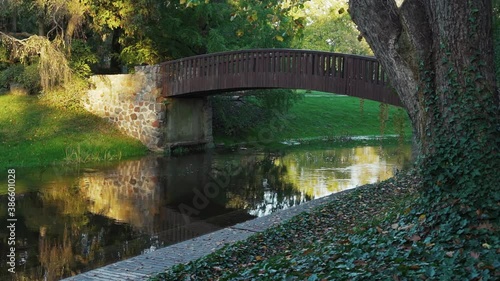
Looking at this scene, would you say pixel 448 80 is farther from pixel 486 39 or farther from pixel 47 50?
pixel 47 50

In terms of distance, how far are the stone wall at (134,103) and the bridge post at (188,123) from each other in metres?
0.36

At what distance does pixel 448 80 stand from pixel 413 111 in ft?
2.51

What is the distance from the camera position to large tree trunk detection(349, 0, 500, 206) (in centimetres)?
646

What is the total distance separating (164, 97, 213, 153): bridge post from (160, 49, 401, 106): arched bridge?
80cm

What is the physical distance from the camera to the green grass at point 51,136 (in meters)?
20.0

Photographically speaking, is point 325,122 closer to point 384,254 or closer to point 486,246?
point 384,254

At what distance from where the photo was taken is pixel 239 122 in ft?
90.3

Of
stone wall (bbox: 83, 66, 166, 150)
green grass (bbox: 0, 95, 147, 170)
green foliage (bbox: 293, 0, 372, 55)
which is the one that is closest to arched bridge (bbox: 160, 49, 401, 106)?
stone wall (bbox: 83, 66, 166, 150)

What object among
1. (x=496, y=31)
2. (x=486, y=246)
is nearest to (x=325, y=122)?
(x=496, y=31)

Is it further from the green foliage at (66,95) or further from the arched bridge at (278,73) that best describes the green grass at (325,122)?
the green foliage at (66,95)

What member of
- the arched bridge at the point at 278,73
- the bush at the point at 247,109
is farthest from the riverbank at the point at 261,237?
the bush at the point at 247,109

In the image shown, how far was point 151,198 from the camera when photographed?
15.5 meters

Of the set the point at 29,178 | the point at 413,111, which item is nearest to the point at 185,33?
the point at 29,178

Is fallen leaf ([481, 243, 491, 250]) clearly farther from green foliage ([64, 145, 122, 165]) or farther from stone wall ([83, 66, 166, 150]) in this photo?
stone wall ([83, 66, 166, 150])
